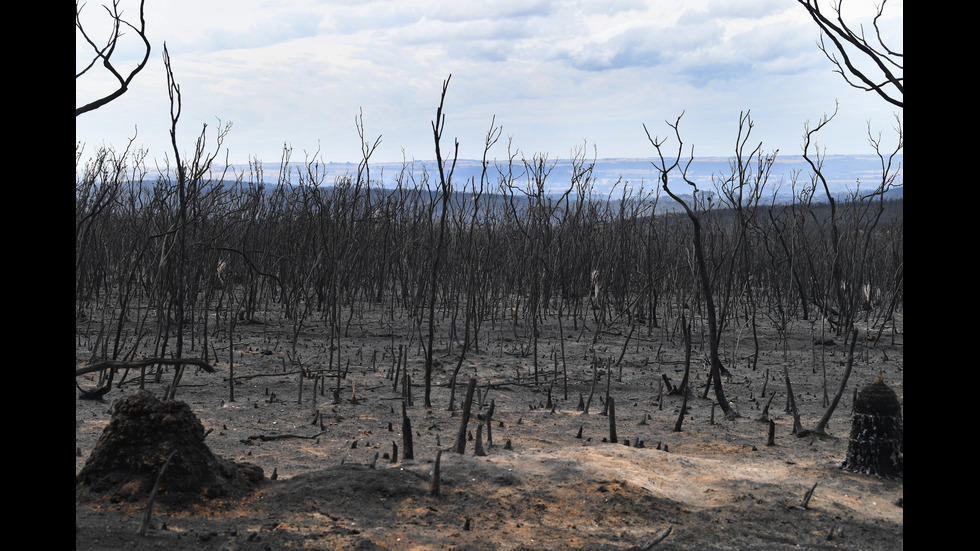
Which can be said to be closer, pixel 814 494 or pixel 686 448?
pixel 814 494

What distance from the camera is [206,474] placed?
3.02 m

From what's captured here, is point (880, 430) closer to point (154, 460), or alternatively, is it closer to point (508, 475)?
point (508, 475)

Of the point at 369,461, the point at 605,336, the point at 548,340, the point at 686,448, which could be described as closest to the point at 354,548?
the point at 369,461

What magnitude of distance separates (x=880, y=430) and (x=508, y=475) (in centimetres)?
213

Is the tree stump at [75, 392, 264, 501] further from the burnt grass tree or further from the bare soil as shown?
the burnt grass tree

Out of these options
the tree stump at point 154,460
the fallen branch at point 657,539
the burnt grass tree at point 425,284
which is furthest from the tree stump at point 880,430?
the tree stump at point 154,460

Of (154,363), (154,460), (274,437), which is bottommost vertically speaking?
(274,437)

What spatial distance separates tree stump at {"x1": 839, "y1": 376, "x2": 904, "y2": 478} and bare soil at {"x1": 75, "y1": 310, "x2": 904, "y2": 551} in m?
0.08

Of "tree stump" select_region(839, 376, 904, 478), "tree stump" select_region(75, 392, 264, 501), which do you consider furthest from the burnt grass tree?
"tree stump" select_region(75, 392, 264, 501)

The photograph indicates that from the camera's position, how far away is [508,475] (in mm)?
3514

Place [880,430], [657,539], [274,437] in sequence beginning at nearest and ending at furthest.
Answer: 1. [657,539]
2. [880,430]
3. [274,437]

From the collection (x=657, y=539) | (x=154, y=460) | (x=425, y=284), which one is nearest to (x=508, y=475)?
(x=657, y=539)

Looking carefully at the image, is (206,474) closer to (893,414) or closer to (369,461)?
(369,461)
